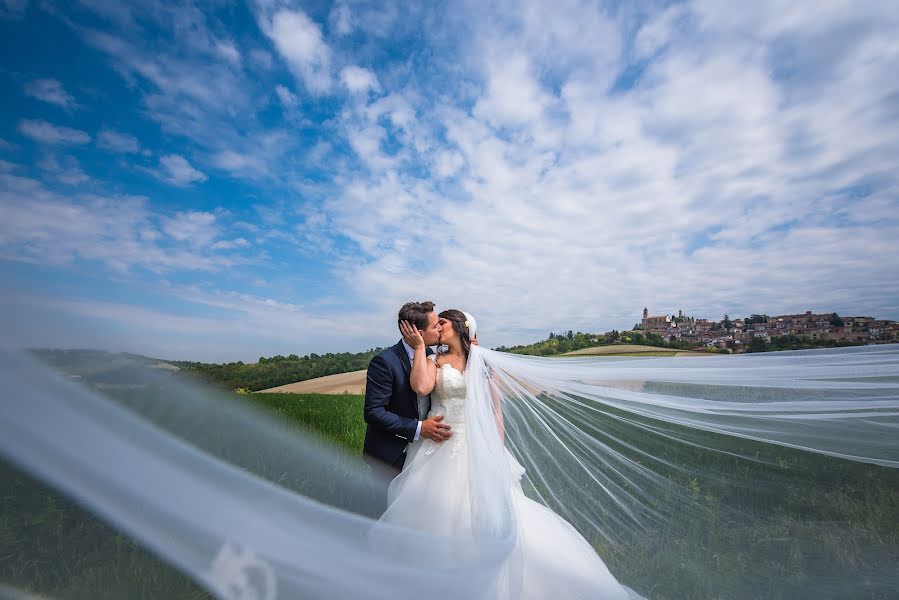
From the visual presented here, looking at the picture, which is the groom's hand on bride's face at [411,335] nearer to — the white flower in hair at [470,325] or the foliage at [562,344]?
the white flower in hair at [470,325]

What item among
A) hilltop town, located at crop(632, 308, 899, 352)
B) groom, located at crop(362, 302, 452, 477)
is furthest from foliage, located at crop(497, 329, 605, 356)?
groom, located at crop(362, 302, 452, 477)

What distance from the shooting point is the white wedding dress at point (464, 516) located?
354 cm

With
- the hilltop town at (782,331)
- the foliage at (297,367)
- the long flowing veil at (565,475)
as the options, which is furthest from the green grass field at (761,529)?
the foliage at (297,367)

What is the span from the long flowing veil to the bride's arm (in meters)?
0.48

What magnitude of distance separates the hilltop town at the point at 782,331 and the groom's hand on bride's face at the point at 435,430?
136 inches

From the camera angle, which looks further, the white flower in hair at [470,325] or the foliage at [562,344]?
the foliage at [562,344]

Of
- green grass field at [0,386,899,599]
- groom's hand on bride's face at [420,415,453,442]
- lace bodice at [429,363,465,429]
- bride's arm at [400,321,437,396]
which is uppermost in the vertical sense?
bride's arm at [400,321,437,396]

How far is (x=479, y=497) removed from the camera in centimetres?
358

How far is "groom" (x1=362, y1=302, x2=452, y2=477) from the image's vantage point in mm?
3943

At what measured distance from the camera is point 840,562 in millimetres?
3576

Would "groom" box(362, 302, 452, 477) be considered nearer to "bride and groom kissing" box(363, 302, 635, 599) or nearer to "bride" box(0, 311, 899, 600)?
"bride and groom kissing" box(363, 302, 635, 599)

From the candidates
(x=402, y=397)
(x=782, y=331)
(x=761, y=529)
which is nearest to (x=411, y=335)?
(x=402, y=397)

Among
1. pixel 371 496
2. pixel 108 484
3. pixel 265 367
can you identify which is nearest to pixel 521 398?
pixel 371 496

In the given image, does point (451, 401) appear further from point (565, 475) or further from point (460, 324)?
point (565, 475)
